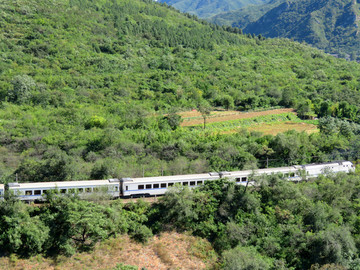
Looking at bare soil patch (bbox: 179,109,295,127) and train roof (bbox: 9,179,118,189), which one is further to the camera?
bare soil patch (bbox: 179,109,295,127)

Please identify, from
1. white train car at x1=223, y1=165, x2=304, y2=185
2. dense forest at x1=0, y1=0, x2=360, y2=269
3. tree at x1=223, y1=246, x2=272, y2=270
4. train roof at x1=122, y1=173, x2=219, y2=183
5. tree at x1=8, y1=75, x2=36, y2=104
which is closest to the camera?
tree at x1=223, y1=246, x2=272, y2=270

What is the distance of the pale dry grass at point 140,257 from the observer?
77.8 ft

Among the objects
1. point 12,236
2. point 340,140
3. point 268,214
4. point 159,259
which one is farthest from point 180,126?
point 12,236

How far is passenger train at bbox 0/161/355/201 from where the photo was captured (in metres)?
27.2

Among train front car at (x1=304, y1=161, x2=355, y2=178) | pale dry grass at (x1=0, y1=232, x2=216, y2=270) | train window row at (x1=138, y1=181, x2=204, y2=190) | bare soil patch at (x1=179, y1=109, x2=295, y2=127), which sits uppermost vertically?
bare soil patch at (x1=179, y1=109, x2=295, y2=127)

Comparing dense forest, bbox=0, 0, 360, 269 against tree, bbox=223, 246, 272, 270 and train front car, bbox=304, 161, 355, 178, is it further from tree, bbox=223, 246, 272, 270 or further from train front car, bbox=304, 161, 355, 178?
train front car, bbox=304, 161, 355, 178

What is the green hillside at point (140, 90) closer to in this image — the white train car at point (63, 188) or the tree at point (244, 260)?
the white train car at point (63, 188)

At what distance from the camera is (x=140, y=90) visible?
66.8 metres

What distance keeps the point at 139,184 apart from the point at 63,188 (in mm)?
5909

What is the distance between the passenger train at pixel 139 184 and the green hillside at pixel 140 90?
286 cm

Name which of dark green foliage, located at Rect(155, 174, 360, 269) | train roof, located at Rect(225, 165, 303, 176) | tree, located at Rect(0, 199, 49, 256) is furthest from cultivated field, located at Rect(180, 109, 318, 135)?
tree, located at Rect(0, 199, 49, 256)

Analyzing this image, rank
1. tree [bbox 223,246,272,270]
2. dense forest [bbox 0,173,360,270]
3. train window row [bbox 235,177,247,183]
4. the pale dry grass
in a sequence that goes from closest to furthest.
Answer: tree [bbox 223,246,272,270]
the pale dry grass
dense forest [bbox 0,173,360,270]
train window row [bbox 235,177,247,183]

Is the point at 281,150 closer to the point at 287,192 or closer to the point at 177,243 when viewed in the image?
the point at 287,192

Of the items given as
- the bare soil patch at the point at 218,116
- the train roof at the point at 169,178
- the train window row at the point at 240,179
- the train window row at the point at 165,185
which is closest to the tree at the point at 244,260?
the train window row at the point at 165,185
